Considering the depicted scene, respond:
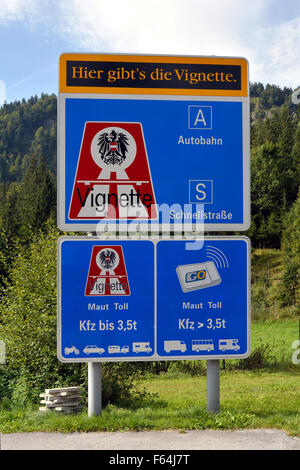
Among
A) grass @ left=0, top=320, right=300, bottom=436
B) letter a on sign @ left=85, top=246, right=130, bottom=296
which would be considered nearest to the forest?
grass @ left=0, top=320, right=300, bottom=436

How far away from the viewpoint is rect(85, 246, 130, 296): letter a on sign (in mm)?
8531

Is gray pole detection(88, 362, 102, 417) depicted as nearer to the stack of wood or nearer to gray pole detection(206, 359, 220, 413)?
the stack of wood

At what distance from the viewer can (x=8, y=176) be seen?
540ft

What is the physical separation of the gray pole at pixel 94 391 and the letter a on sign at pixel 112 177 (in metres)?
2.54

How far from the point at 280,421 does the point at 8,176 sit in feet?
541

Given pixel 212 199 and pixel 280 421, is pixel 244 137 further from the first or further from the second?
pixel 280 421

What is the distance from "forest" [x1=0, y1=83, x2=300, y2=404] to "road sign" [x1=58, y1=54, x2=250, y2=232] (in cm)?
335

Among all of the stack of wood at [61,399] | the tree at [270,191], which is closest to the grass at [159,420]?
the stack of wood at [61,399]

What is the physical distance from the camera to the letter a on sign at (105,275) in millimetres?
8531

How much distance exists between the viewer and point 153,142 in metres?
8.88

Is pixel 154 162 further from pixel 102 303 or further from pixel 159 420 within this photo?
pixel 159 420

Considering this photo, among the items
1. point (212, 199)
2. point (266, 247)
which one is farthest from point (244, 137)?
point (266, 247)

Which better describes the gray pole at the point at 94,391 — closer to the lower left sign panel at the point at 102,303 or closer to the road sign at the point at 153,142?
the lower left sign panel at the point at 102,303

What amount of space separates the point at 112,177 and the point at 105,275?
5.50ft
